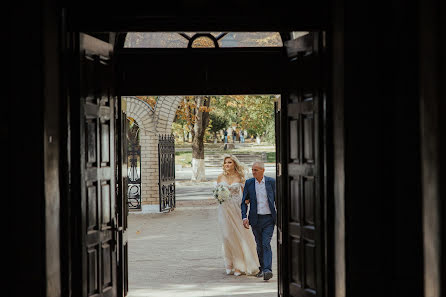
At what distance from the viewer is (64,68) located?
5621 millimetres

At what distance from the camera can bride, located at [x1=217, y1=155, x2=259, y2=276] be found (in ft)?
32.5

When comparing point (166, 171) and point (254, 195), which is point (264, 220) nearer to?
point (254, 195)

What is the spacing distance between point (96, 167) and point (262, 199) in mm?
3687

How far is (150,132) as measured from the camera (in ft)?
63.7

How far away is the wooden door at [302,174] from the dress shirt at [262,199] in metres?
2.03

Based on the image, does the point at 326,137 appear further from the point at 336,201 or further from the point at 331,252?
the point at 331,252

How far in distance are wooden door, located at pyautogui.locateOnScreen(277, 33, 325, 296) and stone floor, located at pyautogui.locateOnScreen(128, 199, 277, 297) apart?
1.71 meters

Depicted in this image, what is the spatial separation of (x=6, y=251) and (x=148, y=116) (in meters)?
14.8

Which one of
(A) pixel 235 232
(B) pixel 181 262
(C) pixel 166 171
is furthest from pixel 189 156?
(A) pixel 235 232

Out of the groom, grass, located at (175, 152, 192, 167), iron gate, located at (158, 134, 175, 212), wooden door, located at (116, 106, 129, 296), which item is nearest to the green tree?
grass, located at (175, 152, 192, 167)

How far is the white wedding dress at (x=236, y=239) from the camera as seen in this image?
990 centimetres

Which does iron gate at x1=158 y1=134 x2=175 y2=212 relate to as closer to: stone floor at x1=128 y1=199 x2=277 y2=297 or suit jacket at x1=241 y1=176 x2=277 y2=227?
stone floor at x1=128 y1=199 x2=277 y2=297

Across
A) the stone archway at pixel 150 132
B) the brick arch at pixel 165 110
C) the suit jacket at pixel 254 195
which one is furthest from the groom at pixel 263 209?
the brick arch at pixel 165 110

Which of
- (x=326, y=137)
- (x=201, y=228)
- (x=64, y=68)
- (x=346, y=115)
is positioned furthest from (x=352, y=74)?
(x=201, y=228)
